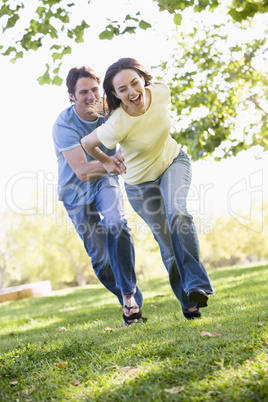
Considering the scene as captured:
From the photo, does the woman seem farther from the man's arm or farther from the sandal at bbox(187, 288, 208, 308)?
the man's arm

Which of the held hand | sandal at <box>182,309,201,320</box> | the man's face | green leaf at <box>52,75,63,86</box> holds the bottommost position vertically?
sandal at <box>182,309,201,320</box>

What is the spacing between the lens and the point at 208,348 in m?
3.12

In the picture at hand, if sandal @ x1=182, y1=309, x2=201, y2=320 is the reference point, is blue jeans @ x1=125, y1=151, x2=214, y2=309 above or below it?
above

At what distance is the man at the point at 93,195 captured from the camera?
470 cm

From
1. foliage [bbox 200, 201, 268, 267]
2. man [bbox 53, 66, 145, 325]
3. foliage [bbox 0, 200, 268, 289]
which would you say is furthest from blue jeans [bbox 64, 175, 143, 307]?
foliage [bbox 200, 201, 268, 267]

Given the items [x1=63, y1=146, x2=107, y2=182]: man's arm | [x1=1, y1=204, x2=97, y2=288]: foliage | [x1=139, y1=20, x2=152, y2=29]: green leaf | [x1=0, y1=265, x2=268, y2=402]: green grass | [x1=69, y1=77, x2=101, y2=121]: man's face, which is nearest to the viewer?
[x1=0, y1=265, x2=268, y2=402]: green grass

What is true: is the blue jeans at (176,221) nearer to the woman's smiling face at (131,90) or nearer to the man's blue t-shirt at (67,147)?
the man's blue t-shirt at (67,147)

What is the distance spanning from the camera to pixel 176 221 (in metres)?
4.15

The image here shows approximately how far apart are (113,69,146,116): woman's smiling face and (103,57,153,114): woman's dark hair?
44 mm

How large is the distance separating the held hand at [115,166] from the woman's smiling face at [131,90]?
47 centimetres

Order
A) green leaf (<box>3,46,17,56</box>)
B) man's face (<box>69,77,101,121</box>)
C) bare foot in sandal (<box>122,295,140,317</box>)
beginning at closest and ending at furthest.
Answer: bare foot in sandal (<box>122,295,140,317</box>) < man's face (<box>69,77,101,121</box>) < green leaf (<box>3,46,17,56</box>)

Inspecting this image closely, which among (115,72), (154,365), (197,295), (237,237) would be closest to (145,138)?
(115,72)

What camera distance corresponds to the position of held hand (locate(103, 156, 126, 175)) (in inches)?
171

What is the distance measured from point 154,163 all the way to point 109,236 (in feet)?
2.92
